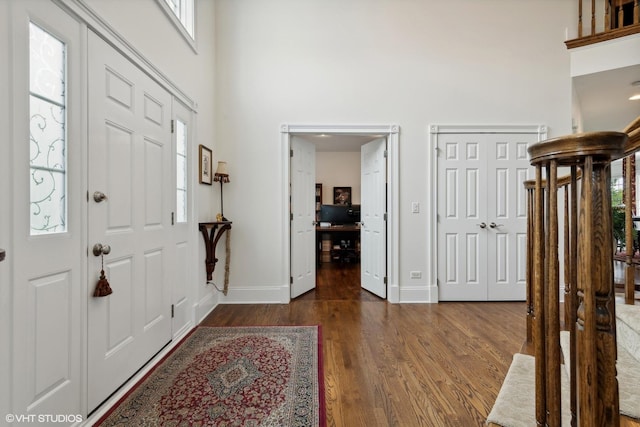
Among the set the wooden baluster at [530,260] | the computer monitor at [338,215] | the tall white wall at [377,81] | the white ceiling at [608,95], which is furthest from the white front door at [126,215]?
the white ceiling at [608,95]

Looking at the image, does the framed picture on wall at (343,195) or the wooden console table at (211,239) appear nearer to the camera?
the wooden console table at (211,239)

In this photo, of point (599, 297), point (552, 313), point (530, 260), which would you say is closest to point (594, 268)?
point (599, 297)

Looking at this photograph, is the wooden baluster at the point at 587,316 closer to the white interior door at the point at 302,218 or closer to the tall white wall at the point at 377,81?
the tall white wall at the point at 377,81

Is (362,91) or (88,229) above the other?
(362,91)

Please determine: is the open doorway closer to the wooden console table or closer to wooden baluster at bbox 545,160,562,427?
the wooden console table

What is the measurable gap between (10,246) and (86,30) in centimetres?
117

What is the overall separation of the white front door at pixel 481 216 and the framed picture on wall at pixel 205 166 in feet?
8.70

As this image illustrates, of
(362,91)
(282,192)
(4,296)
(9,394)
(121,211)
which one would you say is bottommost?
(9,394)

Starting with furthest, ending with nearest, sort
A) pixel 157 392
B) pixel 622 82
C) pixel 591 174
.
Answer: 1. pixel 622 82
2. pixel 157 392
3. pixel 591 174

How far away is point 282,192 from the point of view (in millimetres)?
3473

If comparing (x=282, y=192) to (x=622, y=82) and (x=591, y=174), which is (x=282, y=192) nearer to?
(x=591, y=174)

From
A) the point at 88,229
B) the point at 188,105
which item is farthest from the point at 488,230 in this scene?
the point at 88,229

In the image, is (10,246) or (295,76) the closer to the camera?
(10,246)

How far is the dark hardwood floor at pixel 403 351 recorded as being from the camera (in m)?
1.61
